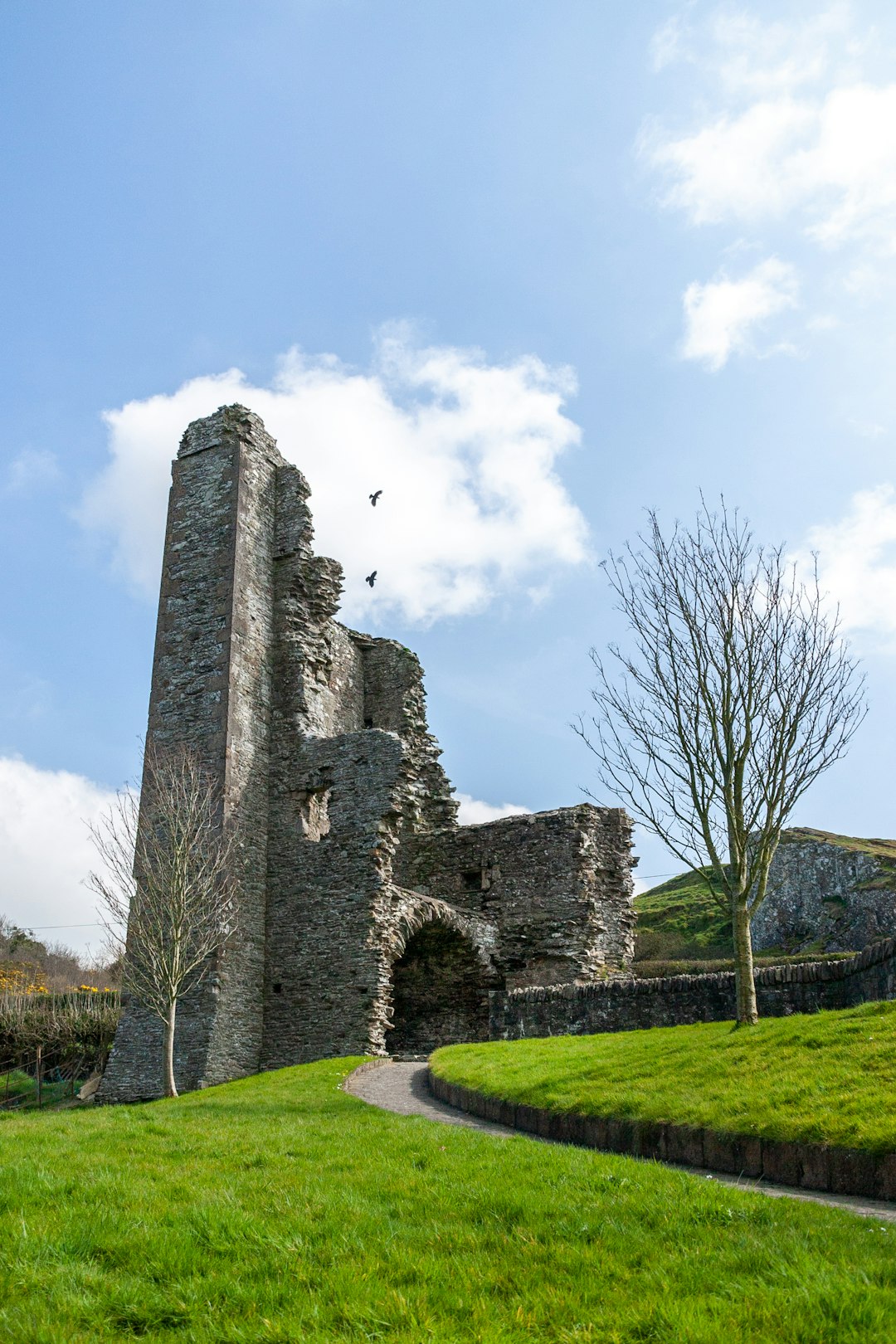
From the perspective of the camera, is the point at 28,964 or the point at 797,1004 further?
the point at 28,964

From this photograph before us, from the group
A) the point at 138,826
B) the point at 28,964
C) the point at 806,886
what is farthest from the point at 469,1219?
the point at 28,964

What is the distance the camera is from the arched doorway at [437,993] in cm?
2514

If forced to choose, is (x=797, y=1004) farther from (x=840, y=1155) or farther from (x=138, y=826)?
(x=138, y=826)

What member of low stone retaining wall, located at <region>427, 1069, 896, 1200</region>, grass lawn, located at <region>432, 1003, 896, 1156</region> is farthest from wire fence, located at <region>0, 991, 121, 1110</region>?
low stone retaining wall, located at <region>427, 1069, 896, 1200</region>

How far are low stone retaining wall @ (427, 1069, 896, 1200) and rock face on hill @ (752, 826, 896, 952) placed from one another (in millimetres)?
34801

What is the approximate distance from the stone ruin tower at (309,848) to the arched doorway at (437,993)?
48 millimetres

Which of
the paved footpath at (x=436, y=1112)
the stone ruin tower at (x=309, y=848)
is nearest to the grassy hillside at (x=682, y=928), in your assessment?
the stone ruin tower at (x=309, y=848)

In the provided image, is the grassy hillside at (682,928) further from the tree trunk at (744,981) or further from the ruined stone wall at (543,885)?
the tree trunk at (744,981)

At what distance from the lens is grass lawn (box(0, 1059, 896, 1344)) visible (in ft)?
11.2

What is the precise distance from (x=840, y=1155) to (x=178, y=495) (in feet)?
76.2

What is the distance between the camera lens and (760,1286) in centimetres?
355

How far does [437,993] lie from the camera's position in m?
25.6

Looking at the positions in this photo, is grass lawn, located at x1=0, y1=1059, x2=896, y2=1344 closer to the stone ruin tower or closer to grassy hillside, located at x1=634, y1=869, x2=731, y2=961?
the stone ruin tower

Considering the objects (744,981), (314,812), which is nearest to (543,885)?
(314,812)
